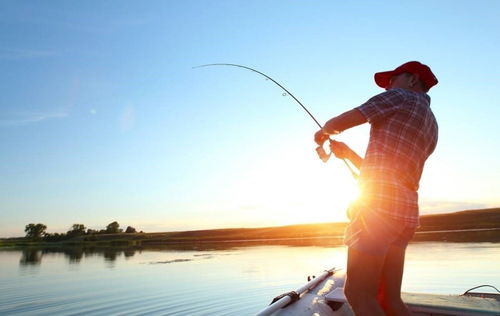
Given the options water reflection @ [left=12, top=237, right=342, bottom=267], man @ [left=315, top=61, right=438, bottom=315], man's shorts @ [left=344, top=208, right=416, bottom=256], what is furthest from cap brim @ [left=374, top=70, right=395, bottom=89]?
water reflection @ [left=12, top=237, right=342, bottom=267]

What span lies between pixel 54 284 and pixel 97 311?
10359 millimetres

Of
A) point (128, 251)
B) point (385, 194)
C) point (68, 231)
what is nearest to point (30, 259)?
point (128, 251)

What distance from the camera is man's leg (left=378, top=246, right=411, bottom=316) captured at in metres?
2.99

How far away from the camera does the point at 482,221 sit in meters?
77.2

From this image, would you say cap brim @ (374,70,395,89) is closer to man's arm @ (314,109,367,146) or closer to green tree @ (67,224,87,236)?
man's arm @ (314,109,367,146)

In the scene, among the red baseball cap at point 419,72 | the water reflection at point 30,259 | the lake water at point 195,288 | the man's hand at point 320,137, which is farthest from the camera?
the water reflection at point 30,259

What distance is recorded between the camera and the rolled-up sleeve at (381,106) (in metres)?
2.91

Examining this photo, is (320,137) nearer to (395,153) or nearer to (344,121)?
(344,121)

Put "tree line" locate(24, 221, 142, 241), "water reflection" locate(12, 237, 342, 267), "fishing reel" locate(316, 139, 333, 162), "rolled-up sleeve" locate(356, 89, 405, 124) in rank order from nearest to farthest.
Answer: "rolled-up sleeve" locate(356, 89, 405, 124) < "fishing reel" locate(316, 139, 333, 162) < "water reflection" locate(12, 237, 342, 267) < "tree line" locate(24, 221, 142, 241)

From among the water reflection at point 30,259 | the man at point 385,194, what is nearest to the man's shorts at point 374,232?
the man at point 385,194

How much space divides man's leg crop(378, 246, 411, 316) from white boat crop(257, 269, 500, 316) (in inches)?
63.0

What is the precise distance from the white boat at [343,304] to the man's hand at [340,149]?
2.21m

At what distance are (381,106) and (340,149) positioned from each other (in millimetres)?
1008

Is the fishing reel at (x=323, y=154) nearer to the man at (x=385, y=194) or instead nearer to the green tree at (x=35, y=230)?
the man at (x=385, y=194)
